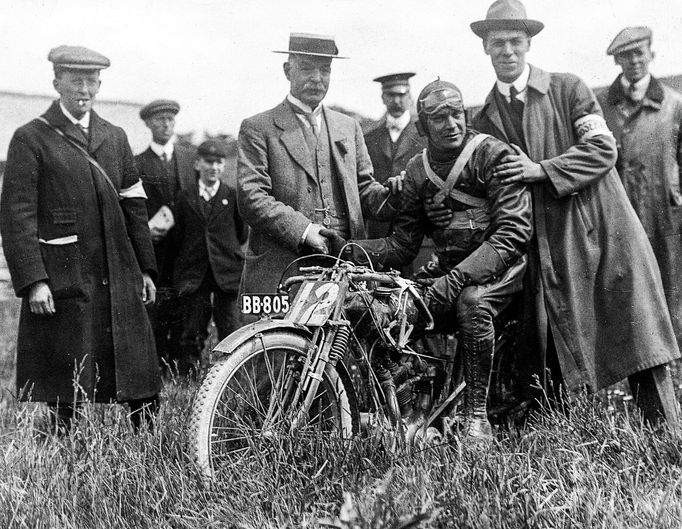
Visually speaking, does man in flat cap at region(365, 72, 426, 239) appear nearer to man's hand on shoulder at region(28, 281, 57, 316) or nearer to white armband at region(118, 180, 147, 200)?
white armband at region(118, 180, 147, 200)

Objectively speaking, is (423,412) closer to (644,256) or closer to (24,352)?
(644,256)

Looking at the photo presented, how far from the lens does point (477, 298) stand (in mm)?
4375

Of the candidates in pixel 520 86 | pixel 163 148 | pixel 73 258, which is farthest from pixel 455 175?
pixel 163 148

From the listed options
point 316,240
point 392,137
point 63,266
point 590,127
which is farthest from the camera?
point 392,137

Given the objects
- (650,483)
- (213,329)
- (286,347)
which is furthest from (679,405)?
(213,329)

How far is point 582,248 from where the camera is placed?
4746 millimetres

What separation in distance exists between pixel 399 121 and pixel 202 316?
226cm

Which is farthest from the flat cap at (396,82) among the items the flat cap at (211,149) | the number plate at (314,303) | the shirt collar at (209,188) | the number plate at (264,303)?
the number plate at (314,303)

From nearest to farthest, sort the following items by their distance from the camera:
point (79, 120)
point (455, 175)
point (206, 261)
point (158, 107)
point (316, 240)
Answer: point (455, 175) → point (316, 240) → point (79, 120) → point (206, 261) → point (158, 107)

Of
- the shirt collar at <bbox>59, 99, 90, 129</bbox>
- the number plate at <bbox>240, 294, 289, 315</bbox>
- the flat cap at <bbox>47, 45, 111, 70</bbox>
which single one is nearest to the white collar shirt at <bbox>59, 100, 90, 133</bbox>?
the shirt collar at <bbox>59, 99, 90, 129</bbox>

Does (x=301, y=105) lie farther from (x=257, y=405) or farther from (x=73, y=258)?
(x=257, y=405)

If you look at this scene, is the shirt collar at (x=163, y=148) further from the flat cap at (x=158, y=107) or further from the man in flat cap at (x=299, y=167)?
the man in flat cap at (x=299, y=167)

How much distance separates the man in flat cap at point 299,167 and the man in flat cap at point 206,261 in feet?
6.70

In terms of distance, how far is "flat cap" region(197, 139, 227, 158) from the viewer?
7.43 metres
